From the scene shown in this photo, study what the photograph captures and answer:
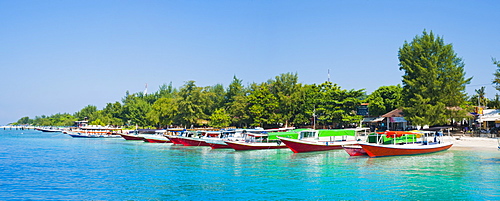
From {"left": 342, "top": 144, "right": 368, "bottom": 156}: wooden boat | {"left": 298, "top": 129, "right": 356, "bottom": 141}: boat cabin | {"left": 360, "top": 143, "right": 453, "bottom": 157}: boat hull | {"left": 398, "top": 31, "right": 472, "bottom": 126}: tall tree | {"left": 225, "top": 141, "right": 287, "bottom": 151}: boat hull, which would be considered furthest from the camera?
{"left": 398, "top": 31, "right": 472, "bottom": 126}: tall tree

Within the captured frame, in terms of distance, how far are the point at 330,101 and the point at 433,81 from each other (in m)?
18.8

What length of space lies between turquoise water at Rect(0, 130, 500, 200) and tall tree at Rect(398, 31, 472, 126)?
18531 millimetres

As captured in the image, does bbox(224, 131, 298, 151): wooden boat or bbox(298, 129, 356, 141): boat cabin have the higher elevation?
bbox(298, 129, 356, 141): boat cabin

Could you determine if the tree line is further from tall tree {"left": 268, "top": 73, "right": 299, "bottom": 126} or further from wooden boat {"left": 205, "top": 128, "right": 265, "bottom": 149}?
wooden boat {"left": 205, "top": 128, "right": 265, "bottom": 149}

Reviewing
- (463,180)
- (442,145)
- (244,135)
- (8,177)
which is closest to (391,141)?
(442,145)

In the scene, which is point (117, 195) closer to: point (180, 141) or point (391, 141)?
point (391, 141)

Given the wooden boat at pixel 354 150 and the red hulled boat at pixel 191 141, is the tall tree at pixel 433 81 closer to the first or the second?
the wooden boat at pixel 354 150

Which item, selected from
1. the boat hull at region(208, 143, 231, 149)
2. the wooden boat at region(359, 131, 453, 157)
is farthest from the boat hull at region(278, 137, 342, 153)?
the boat hull at region(208, 143, 231, 149)

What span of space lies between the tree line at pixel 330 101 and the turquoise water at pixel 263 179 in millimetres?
20441

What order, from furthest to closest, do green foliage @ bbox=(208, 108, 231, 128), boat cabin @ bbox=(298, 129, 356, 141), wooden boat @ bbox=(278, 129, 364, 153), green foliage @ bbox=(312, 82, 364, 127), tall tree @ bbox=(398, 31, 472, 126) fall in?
green foliage @ bbox=(208, 108, 231, 128) < green foliage @ bbox=(312, 82, 364, 127) < tall tree @ bbox=(398, 31, 472, 126) < boat cabin @ bbox=(298, 129, 356, 141) < wooden boat @ bbox=(278, 129, 364, 153)

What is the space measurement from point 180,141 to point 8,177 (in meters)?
33.1

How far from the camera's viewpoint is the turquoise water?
21.9 m

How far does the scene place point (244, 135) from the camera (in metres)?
56.2

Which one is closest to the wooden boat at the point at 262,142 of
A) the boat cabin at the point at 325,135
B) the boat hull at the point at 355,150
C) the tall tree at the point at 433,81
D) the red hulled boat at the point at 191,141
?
the boat cabin at the point at 325,135
